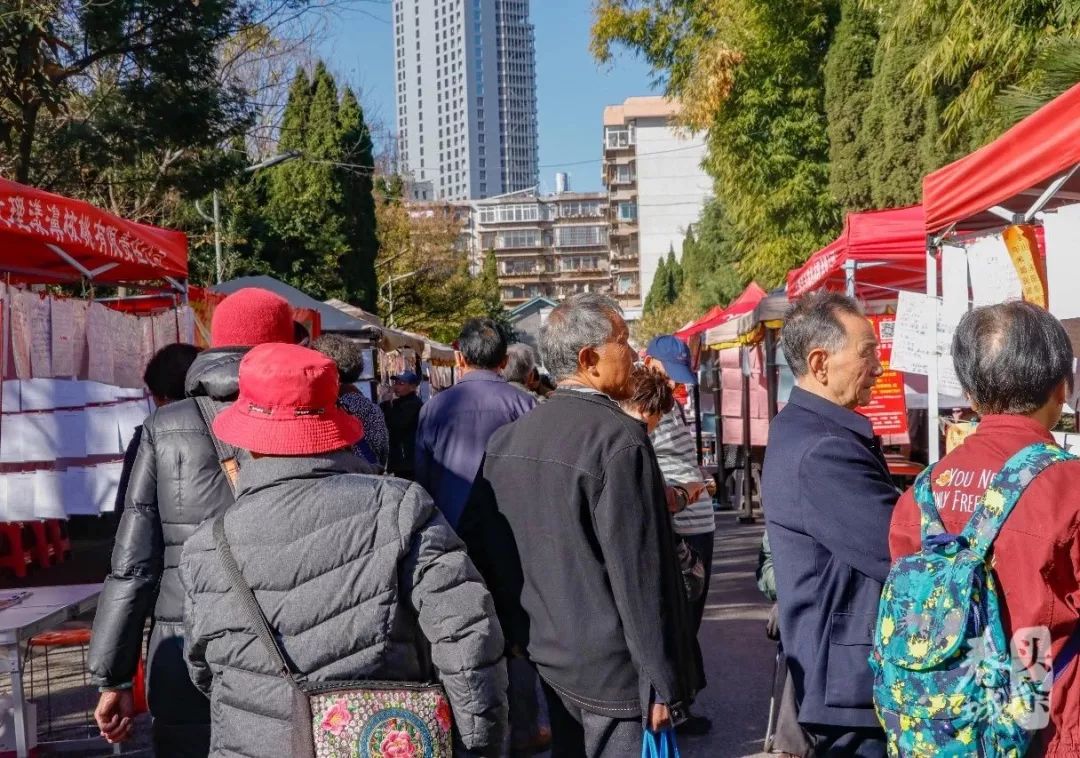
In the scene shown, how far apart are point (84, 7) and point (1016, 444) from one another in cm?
958

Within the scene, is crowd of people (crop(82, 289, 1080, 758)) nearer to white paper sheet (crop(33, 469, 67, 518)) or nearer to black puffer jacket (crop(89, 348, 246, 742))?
black puffer jacket (crop(89, 348, 246, 742))

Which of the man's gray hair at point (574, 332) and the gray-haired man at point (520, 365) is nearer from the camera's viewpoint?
the man's gray hair at point (574, 332)

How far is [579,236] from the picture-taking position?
15062cm

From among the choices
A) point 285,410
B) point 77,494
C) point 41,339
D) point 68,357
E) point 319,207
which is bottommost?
point 77,494

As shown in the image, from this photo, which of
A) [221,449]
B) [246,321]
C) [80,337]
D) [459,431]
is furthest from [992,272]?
[80,337]

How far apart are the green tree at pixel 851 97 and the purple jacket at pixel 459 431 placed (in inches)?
562

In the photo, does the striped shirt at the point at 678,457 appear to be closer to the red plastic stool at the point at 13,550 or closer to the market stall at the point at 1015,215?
the market stall at the point at 1015,215

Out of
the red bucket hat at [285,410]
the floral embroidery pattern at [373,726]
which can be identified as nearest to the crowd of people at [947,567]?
the floral embroidery pattern at [373,726]

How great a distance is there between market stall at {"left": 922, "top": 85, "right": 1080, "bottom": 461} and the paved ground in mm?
1830

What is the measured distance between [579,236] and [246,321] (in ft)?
488

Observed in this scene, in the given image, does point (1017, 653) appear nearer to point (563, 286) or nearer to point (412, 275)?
point (412, 275)

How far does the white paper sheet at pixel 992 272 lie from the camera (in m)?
4.85

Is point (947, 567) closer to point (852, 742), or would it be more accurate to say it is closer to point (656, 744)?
point (852, 742)

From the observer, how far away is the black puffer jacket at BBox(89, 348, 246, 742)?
3234 mm
